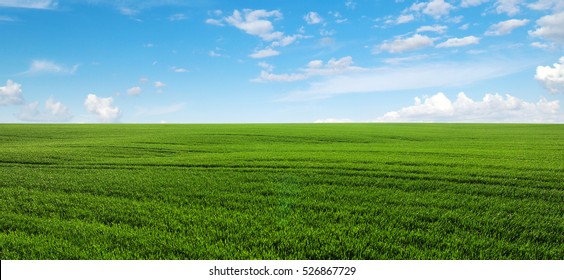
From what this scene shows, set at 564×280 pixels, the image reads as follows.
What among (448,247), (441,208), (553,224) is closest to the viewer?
(448,247)

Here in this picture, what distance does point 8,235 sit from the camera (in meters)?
5.48

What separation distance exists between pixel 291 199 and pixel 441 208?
271 cm

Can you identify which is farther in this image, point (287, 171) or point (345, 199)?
point (287, 171)

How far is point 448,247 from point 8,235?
246 inches

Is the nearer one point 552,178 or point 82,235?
point 82,235

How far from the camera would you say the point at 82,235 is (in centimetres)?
546

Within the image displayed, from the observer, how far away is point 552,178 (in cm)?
921

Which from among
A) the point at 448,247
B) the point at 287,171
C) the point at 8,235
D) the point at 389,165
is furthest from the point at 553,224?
the point at 8,235

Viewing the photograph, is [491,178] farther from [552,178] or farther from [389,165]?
[389,165]

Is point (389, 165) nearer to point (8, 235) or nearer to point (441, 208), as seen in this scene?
point (441, 208)
